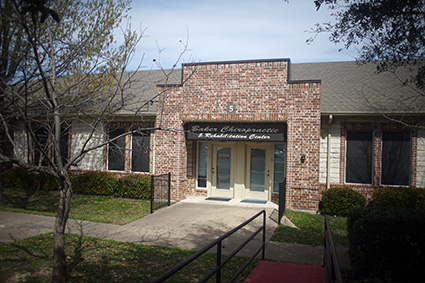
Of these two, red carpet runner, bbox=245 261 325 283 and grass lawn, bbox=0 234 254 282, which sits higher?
red carpet runner, bbox=245 261 325 283

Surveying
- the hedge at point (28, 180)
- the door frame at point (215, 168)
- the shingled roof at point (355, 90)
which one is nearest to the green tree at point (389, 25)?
the shingled roof at point (355, 90)

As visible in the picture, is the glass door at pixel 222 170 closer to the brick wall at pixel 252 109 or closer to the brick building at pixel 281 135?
the brick building at pixel 281 135

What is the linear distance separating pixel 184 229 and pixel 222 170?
5.36m

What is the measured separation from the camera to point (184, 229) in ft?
30.9

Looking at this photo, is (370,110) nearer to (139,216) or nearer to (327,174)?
(327,174)

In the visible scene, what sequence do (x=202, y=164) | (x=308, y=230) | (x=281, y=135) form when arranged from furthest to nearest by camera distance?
1. (x=202, y=164)
2. (x=281, y=135)
3. (x=308, y=230)

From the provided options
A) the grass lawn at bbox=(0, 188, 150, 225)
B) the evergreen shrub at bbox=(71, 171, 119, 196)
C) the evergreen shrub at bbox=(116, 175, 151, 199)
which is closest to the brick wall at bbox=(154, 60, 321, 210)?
the evergreen shrub at bbox=(116, 175, 151, 199)

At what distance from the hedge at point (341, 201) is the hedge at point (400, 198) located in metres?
0.50

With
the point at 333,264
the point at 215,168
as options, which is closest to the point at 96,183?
the point at 215,168

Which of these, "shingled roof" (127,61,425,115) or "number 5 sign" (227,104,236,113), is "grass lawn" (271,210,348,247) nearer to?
"shingled roof" (127,61,425,115)

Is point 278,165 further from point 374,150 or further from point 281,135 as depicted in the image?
point 374,150

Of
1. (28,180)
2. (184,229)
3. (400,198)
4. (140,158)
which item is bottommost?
(184,229)

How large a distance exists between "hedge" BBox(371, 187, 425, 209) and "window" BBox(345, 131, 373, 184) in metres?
0.98

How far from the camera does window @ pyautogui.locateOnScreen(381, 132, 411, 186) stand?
1221cm
